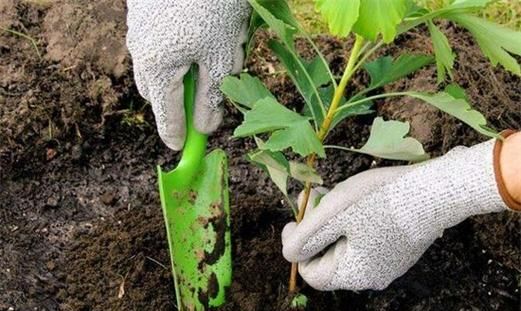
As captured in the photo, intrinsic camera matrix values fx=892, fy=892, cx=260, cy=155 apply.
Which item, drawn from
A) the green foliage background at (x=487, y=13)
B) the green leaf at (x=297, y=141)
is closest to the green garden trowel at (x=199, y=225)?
the green leaf at (x=297, y=141)

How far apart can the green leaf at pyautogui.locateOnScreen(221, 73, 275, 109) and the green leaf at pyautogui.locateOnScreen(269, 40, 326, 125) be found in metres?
0.09

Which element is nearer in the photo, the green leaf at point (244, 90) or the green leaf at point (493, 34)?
the green leaf at point (493, 34)

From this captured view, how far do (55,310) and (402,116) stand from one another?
0.99m

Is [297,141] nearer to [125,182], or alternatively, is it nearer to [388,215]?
[388,215]

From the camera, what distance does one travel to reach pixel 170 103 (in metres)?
1.75

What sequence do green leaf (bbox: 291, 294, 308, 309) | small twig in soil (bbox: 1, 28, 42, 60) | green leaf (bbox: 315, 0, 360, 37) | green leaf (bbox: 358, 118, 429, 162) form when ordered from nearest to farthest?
green leaf (bbox: 315, 0, 360, 37)
green leaf (bbox: 358, 118, 429, 162)
green leaf (bbox: 291, 294, 308, 309)
small twig in soil (bbox: 1, 28, 42, 60)

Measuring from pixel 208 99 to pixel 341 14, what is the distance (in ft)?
1.72

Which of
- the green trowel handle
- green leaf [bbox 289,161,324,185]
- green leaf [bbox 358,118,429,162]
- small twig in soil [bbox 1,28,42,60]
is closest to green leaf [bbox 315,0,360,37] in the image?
green leaf [bbox 358,118,429,162]

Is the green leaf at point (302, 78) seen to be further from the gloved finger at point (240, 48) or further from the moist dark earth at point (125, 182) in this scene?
Result: the moist dark earth at point (125, 182)

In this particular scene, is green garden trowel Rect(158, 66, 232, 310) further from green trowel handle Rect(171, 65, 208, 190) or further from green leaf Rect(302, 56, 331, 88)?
green leaf Rect(302, 56, 331, 88)

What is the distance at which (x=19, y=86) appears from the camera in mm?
2340

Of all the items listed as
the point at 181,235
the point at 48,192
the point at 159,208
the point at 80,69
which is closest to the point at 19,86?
the point at 80,69

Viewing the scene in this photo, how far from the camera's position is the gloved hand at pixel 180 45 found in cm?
162

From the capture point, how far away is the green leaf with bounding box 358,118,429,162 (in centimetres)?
159
